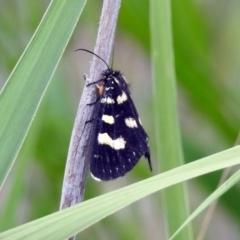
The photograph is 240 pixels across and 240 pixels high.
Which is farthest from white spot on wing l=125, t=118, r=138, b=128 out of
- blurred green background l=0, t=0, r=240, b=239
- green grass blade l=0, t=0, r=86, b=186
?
green grass blade l=0, t=0, r=86, b=186

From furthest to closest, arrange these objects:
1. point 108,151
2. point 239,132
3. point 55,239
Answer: point 239,132 < point 108,151 < point 55,239

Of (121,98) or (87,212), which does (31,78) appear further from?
(121,98)

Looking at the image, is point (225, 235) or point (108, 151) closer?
point (108, 151)

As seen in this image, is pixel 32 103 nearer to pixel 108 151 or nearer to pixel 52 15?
pixel 52 15

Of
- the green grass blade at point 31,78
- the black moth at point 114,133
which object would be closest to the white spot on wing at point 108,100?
the black moth at point 114,133

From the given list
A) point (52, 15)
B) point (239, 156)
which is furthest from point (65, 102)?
point (239, 156)

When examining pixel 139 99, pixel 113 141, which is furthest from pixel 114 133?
pixel 139 99
